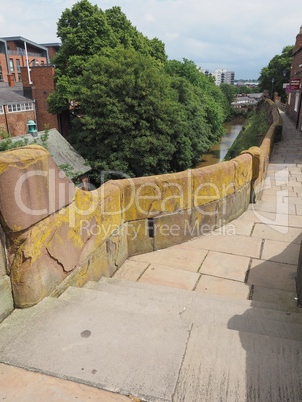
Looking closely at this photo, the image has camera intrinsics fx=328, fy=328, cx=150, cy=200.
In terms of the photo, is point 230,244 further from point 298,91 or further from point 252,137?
point 298,91

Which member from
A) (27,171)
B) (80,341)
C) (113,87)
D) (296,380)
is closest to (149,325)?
(80,341)

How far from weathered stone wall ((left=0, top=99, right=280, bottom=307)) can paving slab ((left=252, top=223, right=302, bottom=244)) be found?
494 millimetres

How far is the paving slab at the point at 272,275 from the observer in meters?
3.65

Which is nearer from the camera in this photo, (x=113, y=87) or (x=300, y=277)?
(x=300, y=277)

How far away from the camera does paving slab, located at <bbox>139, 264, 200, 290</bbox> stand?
3.60 m

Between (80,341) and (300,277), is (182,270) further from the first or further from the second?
(80,341)

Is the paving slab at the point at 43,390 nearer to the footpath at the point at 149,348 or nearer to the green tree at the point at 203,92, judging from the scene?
the footpath at the point at 149,348

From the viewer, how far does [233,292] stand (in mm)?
3514

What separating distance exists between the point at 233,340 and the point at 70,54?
23.2 meters

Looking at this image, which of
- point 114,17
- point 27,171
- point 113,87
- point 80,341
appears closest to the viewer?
point 80,341

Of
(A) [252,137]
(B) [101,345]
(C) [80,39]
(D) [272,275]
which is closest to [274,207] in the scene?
(D) [272,275]

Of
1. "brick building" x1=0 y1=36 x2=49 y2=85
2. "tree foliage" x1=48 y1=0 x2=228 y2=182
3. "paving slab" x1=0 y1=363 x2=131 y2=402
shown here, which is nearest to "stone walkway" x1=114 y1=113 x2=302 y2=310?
"paving slab" x1=0 y1=363 x2=131 y2=402

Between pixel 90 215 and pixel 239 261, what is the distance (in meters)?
2.11

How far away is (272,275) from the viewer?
385 cm
